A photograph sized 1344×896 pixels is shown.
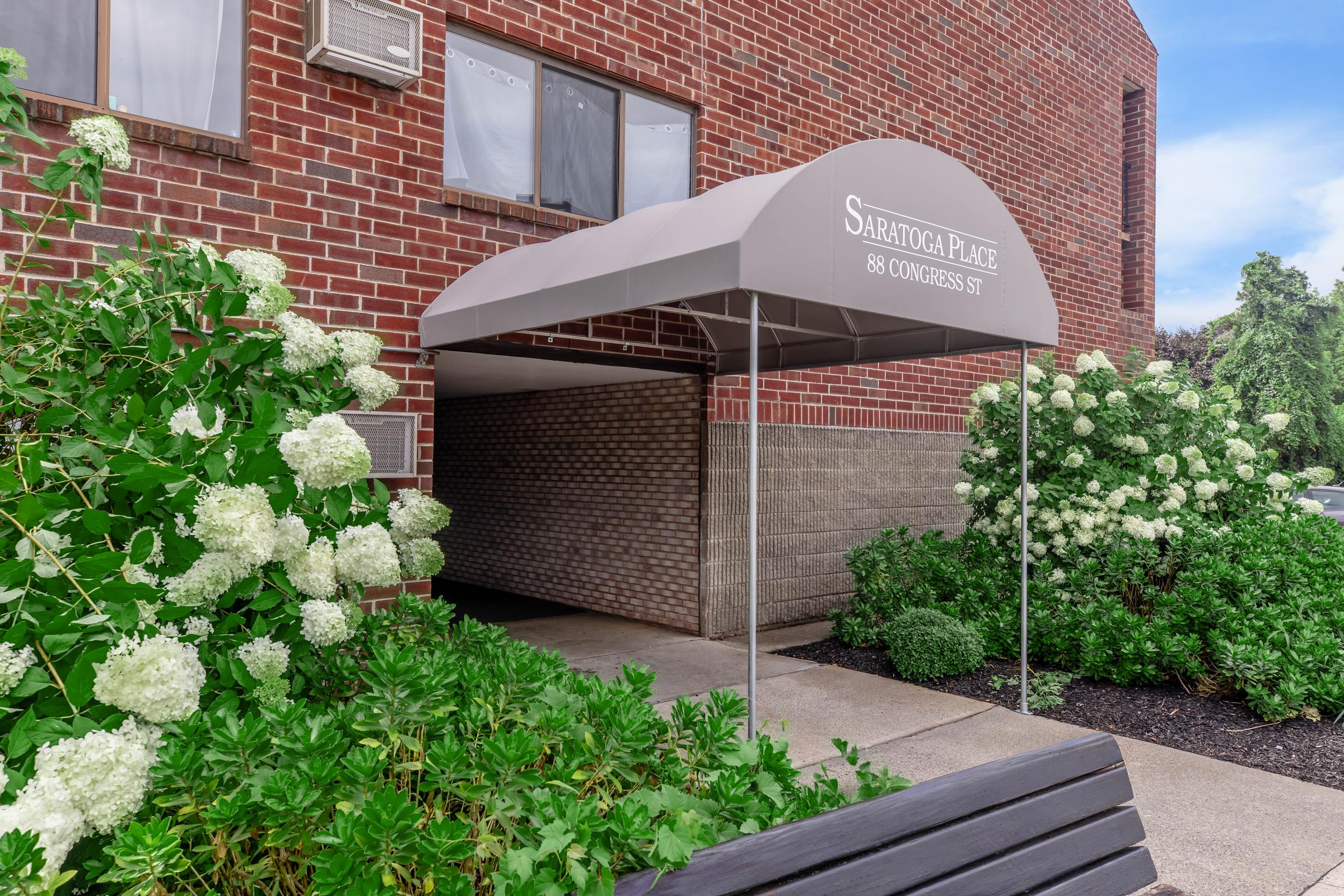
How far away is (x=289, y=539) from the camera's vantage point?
232cm

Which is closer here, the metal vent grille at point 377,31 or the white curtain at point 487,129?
the metal vent grille at point 377,31

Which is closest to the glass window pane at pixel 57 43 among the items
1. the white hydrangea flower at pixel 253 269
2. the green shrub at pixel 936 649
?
the white hydrangea flower at pixel 253 269

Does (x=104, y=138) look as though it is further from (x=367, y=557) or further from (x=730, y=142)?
(x=730, y=142)

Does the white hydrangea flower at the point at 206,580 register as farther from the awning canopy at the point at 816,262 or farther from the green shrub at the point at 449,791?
the awning canopy at the point at 816,262

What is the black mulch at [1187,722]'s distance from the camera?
15.4 ft

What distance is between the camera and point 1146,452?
7.12 meters

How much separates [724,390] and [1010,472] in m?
2.58

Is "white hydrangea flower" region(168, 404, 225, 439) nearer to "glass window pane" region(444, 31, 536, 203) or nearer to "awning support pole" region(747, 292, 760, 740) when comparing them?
"awning support pole" region(747, 292, 760, 740)

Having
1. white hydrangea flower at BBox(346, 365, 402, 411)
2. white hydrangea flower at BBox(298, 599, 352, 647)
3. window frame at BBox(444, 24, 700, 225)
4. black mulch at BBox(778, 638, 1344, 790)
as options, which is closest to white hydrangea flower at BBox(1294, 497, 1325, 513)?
black mulch at BBox(778, 638, 1344, 790)

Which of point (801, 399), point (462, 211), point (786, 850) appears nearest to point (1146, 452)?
point (801, 399)

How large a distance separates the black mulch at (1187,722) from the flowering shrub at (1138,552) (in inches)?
5.1

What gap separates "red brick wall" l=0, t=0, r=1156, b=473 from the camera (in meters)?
5.07

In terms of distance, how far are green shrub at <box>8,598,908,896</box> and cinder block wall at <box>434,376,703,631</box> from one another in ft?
17.2

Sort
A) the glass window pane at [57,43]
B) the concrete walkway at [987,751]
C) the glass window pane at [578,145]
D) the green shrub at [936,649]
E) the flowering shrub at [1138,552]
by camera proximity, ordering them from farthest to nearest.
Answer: the glass window pane at [578,145]
the green shrub at [936,649]
the flowering shrub at [1138,552]
the glass window pane at [57,43]
the concrete walkway at [987,751]
